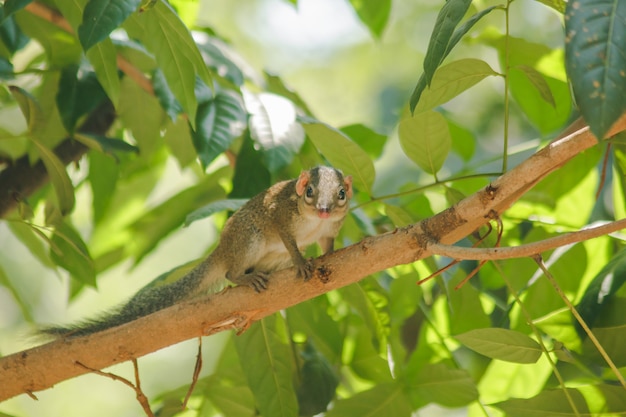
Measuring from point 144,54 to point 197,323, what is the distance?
1061 millimetres

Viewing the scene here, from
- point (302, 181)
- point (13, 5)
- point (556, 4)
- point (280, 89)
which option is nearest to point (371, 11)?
point (280, 89)

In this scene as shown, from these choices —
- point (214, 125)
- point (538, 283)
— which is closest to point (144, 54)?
point (214, 125)

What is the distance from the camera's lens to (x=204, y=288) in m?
2.59

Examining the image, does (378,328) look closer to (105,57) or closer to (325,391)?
(325,391)

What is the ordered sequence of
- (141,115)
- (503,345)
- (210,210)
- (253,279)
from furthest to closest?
(141,115)
(253,279)
(210,210)
(503,345)

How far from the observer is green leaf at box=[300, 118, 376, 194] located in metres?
2.06

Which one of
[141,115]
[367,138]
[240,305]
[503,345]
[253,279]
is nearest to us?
[503,345]

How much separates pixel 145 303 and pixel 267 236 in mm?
466

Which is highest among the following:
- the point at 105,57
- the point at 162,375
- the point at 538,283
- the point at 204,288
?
the point at 162,375

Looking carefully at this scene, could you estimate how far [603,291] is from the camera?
2000 millimetres

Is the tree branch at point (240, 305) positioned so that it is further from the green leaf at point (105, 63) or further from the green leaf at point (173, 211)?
the green leaf at point (173, 211)

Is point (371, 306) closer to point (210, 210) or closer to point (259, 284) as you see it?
point (259, 284)

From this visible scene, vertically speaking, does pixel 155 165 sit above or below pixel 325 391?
above

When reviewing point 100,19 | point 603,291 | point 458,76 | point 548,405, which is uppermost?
point 100,19
